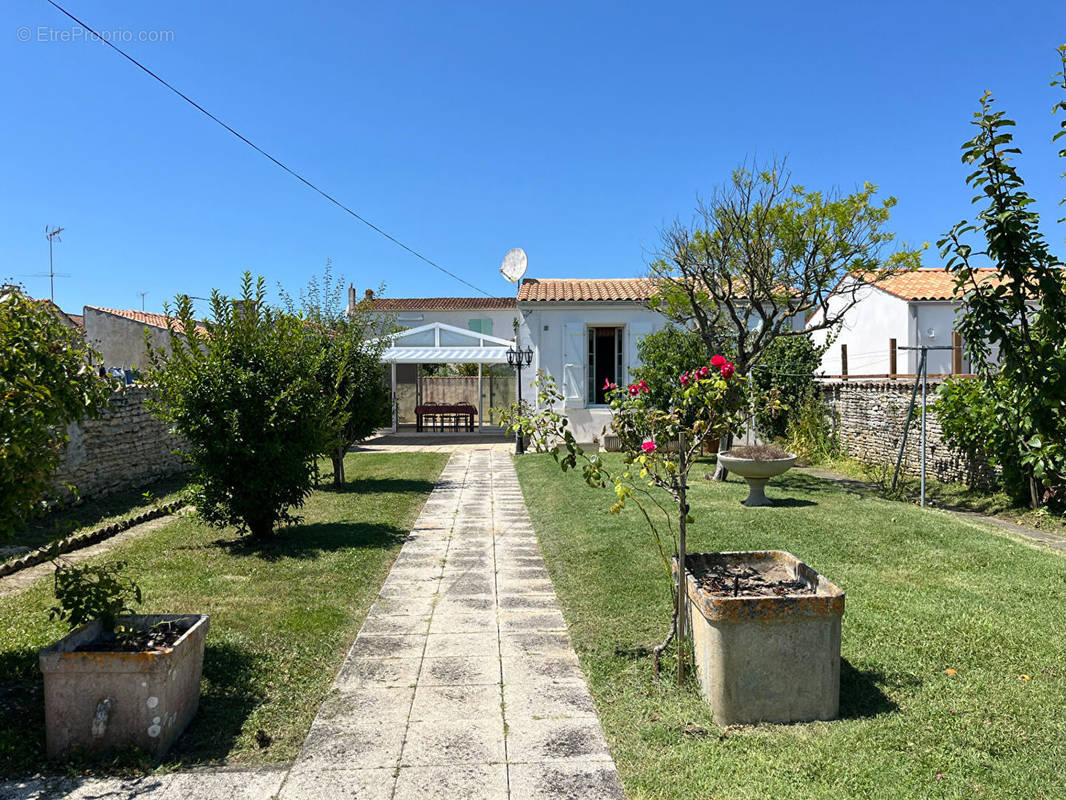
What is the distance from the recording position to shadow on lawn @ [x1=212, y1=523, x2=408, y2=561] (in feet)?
23.4

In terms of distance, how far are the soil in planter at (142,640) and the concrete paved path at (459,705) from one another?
2.76ft

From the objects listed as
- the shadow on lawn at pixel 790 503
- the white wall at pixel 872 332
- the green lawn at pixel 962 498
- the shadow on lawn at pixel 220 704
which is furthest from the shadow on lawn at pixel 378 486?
the white wall at pixel 872 332

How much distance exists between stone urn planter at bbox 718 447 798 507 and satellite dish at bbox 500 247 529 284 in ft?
38.1

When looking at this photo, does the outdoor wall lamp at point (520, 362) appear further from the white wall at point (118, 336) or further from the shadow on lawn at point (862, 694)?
the shadow on lawn at point (862, 694)

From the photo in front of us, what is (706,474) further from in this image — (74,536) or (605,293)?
(74,536)

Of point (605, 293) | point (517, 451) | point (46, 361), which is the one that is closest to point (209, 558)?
point (46, 361)

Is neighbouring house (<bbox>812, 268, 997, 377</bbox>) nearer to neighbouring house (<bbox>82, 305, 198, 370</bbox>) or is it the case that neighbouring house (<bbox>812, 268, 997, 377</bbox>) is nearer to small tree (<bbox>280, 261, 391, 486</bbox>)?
small tree (<bbox>280, 261, 391, 486</bbox>)

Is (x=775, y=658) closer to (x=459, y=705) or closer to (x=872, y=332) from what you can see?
(x=459, y=705)

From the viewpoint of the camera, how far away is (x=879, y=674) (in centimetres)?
395

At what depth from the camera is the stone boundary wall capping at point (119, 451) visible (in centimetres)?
969

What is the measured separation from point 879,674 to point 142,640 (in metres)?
3.86

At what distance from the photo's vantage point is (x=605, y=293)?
18.7 m

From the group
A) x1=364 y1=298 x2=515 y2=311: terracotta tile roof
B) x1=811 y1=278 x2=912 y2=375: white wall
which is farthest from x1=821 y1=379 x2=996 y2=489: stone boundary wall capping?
x1=364 y1=298 x2=515 y2=311: terracotta tile roof

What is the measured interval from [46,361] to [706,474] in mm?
10872
